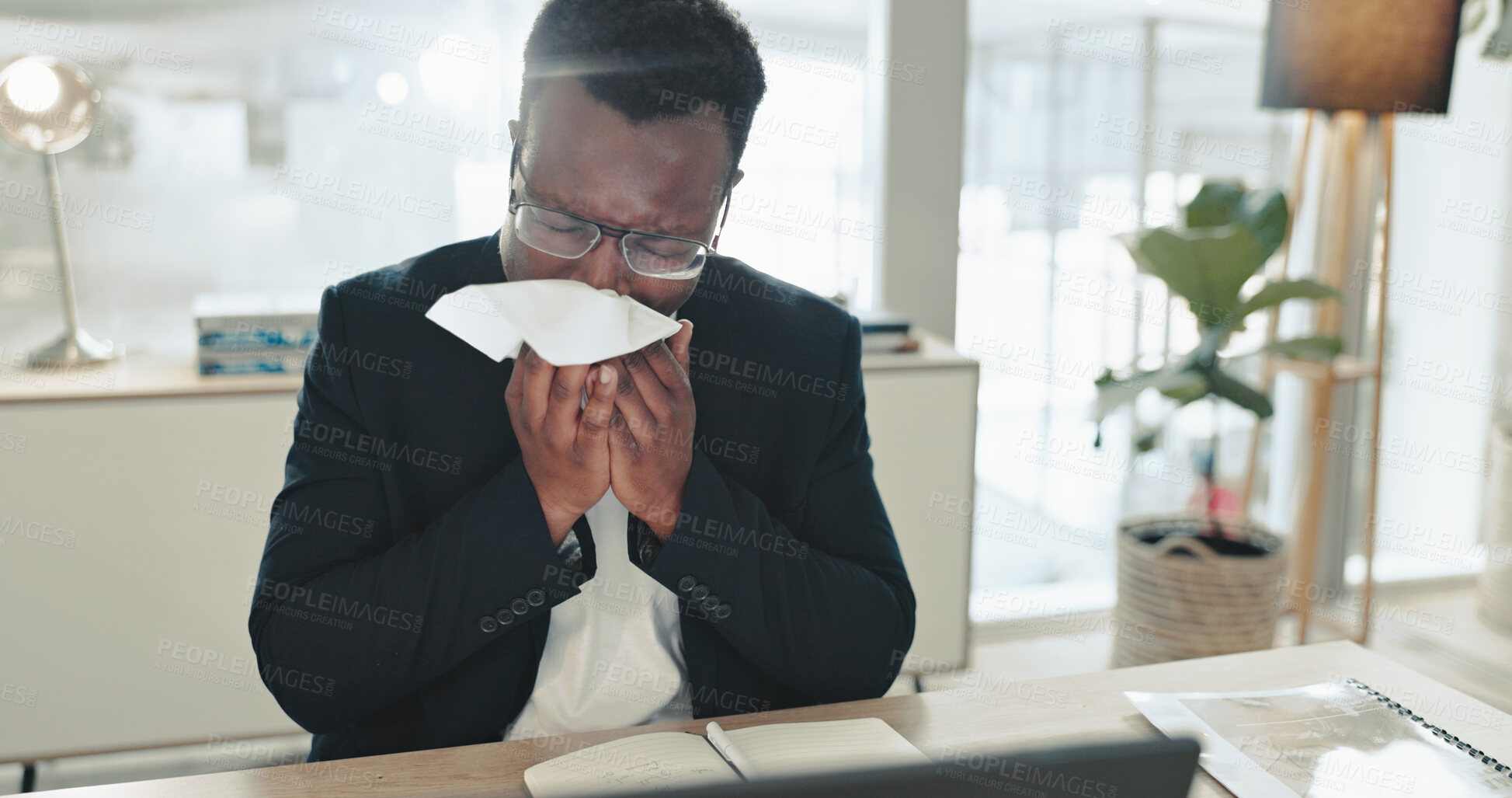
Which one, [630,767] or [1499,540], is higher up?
[630,767]

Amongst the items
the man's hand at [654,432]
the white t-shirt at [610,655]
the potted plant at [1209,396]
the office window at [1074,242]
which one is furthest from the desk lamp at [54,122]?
the potted plant at [1209,396]

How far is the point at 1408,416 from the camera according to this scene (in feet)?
10.1

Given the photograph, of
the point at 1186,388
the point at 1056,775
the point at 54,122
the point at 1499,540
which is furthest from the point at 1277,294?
the point at 54,122

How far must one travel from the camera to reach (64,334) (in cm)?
194

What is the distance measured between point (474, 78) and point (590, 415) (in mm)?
1440

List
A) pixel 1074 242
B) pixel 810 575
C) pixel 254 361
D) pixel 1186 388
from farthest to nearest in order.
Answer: pixel 1074 242 → pixel 1186 388 → pixel 254 361 → pixel 810 575

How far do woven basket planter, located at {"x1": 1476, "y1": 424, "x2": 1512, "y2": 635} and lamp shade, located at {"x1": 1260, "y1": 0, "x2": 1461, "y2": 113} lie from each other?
96cm

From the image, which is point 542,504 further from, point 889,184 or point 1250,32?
point 1250,32

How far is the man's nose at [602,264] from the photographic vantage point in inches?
40.7

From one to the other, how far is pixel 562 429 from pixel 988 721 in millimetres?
455

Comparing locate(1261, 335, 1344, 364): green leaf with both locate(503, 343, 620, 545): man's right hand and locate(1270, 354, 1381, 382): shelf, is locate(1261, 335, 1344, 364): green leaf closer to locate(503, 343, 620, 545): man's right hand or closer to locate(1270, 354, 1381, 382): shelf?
locate(1270, 354, 1381, 382): shelf

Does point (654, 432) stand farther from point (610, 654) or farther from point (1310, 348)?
point (1310, 348)

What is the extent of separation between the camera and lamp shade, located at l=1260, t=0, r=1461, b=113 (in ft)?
6.91

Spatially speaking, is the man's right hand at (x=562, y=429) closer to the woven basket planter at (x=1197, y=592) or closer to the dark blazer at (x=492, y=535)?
the dark blazer at (x=492, y=535)
